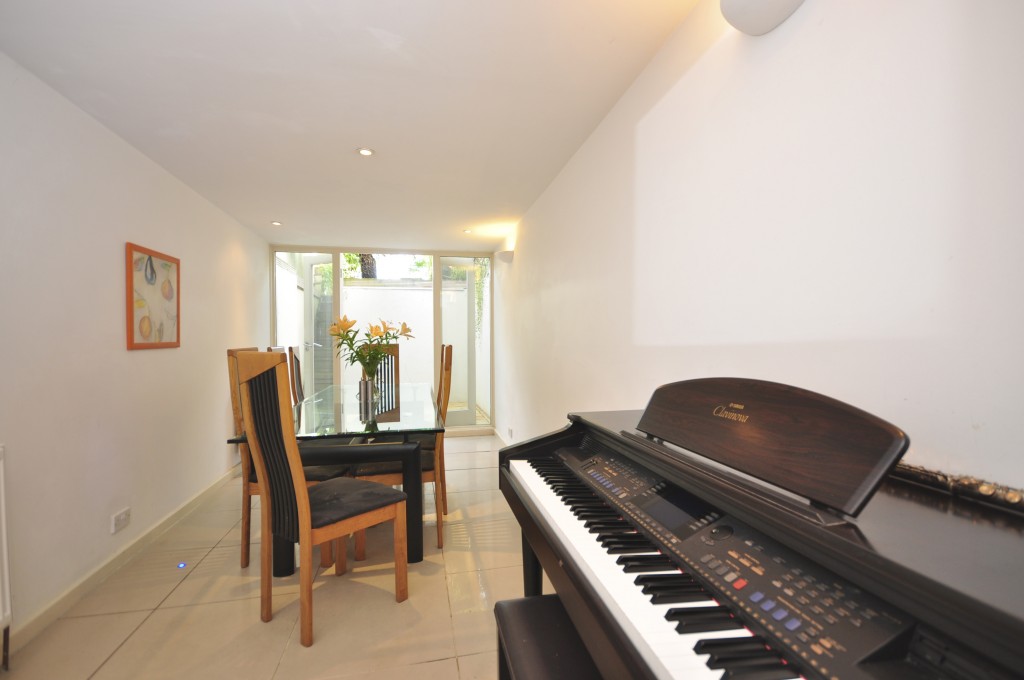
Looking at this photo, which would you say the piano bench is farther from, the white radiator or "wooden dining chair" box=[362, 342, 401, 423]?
"wooden dining chair" box=[362, 342, 401, 423]

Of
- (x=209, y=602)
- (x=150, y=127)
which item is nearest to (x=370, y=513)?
(x=209, y=602)

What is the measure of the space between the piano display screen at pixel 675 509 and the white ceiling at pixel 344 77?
162 centimetres

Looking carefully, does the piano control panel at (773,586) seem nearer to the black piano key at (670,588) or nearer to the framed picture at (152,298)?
the black piano key at (670,588)

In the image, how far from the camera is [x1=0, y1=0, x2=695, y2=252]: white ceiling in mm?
1646

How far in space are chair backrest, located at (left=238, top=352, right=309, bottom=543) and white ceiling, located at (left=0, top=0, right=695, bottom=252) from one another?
1.23 metres

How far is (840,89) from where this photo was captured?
44.1 inches

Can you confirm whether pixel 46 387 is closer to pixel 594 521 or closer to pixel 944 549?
pixel 594 521

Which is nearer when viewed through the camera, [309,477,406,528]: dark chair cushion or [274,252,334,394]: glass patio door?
[309,477,406,528]: dark chair cushion

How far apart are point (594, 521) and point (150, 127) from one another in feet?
10.0

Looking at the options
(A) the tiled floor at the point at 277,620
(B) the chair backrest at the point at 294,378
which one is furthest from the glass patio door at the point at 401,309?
(A) the tiled floor at the point at 277,620

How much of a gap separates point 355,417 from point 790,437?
2.59m

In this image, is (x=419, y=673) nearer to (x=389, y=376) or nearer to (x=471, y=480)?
(x=471, y=480)

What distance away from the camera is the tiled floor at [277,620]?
5.74 feet

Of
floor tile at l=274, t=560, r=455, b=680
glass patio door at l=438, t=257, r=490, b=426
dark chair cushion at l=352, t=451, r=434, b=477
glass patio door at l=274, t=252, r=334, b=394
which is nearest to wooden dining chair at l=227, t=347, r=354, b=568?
dark chair cushion at l=352, t=451, r=434, b=477
